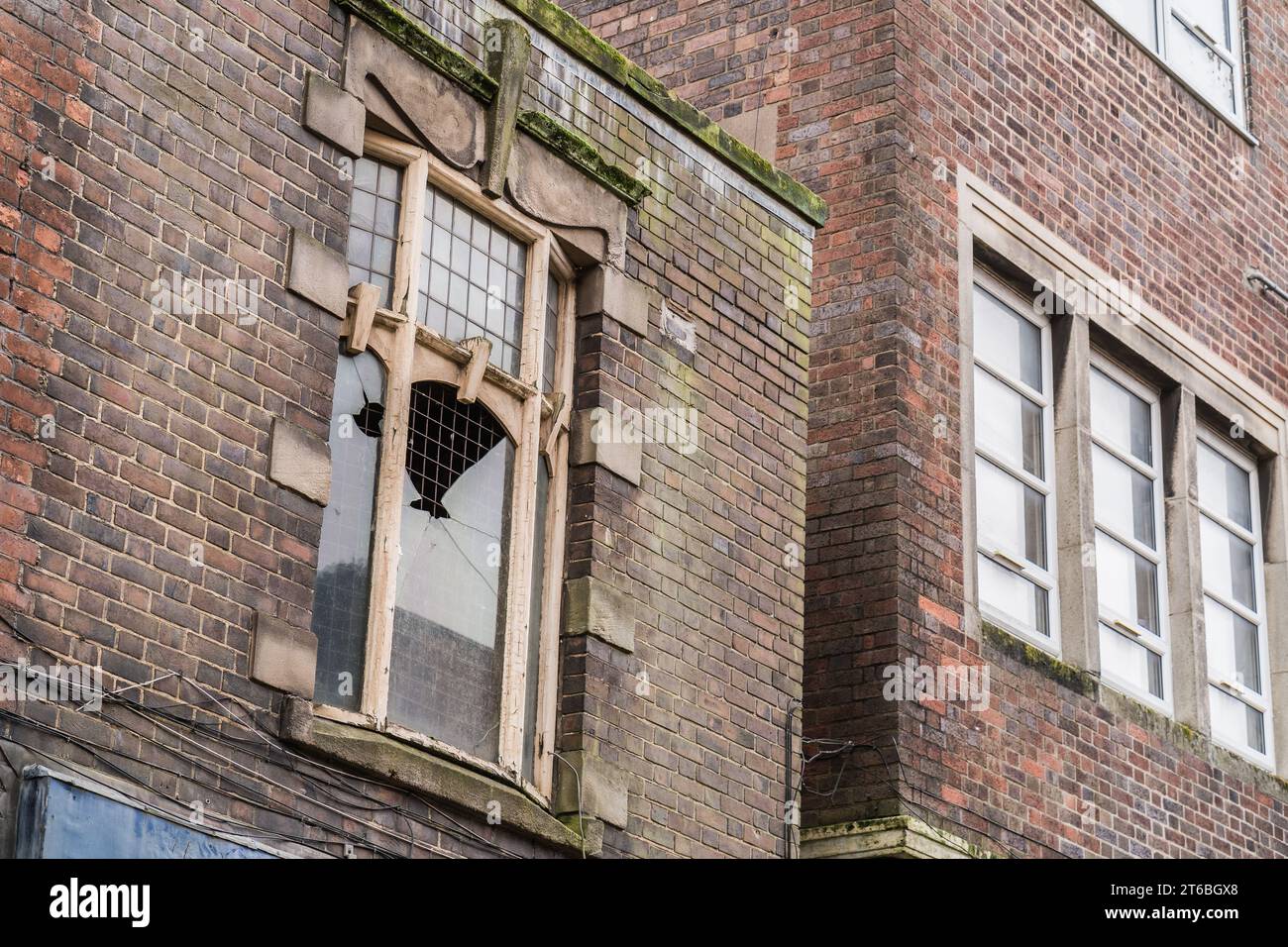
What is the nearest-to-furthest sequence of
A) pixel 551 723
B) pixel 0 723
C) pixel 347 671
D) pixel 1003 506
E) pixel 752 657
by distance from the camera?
1. pixel 0 723
2. pixel 347 671
3. pixel 551 723
4. pixel 752 657
5. pixel 1003 506

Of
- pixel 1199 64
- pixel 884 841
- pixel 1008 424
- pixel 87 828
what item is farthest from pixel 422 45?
pixel 1199 64

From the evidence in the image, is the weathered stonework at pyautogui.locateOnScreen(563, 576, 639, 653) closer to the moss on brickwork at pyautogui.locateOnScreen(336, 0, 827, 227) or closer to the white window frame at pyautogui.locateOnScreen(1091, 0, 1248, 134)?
the moss on brickwork at pyautogui.locateOnScreen(336, 0, 827, 227)

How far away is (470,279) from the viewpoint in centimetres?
1067

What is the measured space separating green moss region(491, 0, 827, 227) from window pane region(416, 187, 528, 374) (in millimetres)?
1239

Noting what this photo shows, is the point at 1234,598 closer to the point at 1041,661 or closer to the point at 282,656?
the point at 1041,661

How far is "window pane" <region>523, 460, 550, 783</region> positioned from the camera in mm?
10531

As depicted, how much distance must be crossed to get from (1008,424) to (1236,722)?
312 centimetres

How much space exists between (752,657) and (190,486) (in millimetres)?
3776

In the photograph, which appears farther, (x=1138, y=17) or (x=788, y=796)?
(x=1138, y=17)

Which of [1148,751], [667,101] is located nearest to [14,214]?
[667,101]

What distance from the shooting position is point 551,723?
34.8ft

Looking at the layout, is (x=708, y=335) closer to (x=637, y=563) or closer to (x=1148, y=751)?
(x=637, y=563)

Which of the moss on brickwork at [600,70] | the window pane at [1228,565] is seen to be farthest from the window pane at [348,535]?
the window pane at [1228,565]

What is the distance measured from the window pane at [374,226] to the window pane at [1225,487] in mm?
7873
